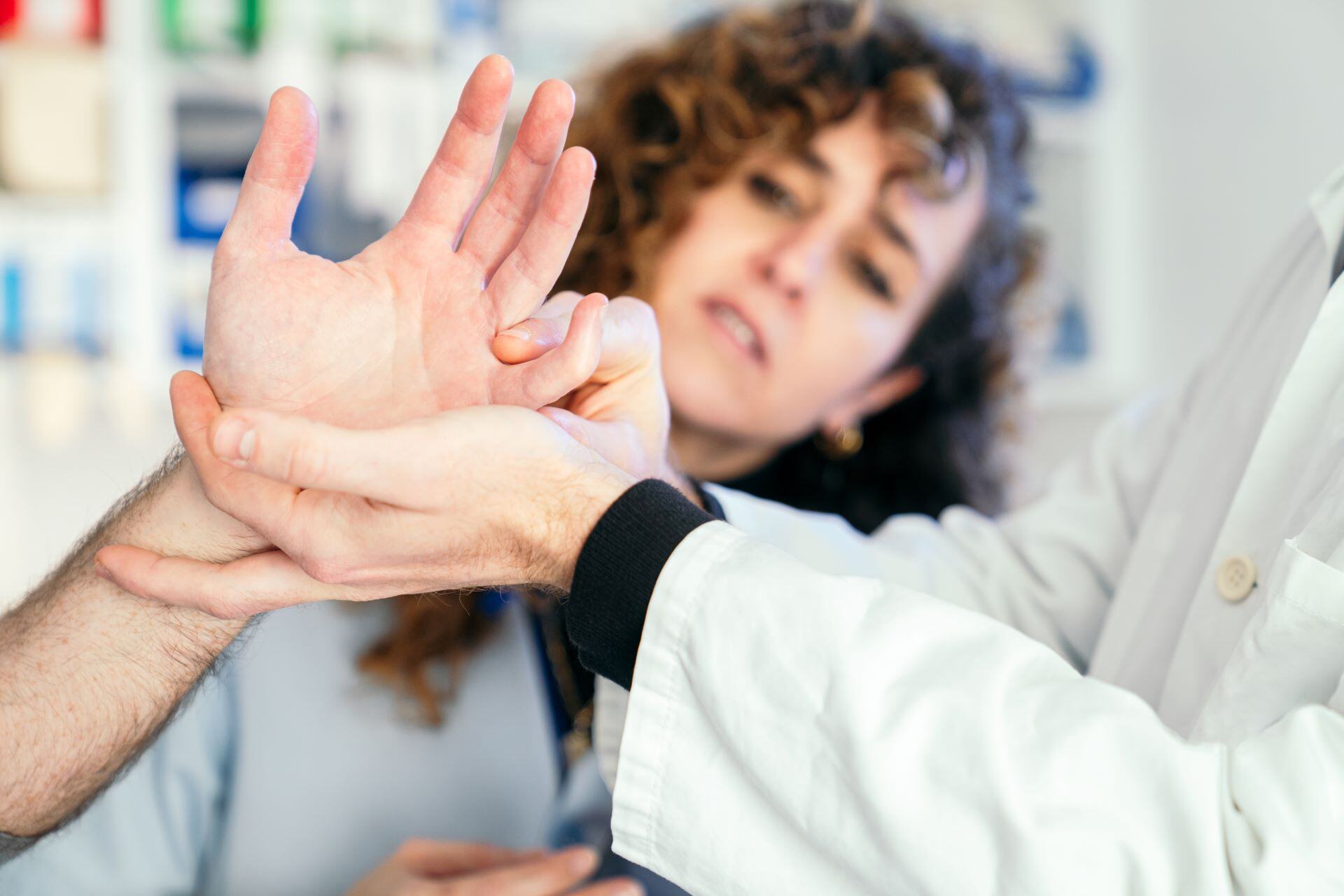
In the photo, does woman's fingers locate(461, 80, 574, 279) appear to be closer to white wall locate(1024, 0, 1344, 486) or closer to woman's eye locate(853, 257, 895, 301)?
woman's eye locate(853, 257, 895, 301)

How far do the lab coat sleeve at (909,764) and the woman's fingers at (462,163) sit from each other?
285 millimetres

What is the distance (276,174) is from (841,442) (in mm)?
1272

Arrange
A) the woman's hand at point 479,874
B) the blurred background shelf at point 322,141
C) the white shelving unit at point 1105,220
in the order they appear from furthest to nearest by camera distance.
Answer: the white shelving unit at point 1105,220 → the blurred background shelf at point 322,141 → the woman's hand at point 479,874

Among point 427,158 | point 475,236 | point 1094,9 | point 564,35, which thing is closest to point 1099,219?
point 1094,9

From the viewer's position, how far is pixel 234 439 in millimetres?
538

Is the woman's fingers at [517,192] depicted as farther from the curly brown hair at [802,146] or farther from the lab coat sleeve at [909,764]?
the curly brown hair at [802,146]

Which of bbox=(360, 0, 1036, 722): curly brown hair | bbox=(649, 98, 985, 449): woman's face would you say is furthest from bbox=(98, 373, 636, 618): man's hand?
bbox=(649, 98, 985, 449): woman's face

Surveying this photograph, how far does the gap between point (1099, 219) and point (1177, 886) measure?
7.83 ft

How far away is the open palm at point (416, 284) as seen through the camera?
0.65 meters

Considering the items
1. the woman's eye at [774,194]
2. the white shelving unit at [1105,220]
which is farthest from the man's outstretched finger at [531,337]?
the white shelving unit at [1105,220]

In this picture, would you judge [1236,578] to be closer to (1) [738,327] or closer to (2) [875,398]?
(1) [738,327]

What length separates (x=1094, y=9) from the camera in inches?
103

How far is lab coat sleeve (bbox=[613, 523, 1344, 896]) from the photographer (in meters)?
0.54

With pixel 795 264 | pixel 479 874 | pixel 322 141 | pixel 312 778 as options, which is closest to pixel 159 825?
pixel 312 778
